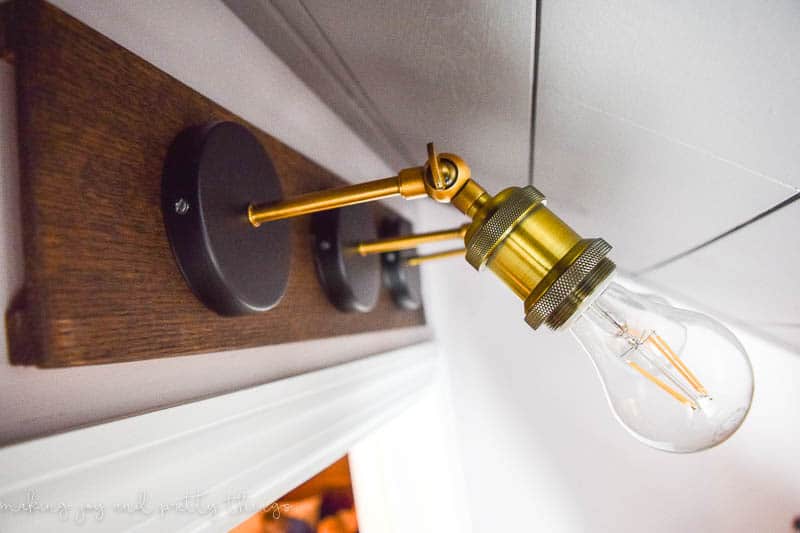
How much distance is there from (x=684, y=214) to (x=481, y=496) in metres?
0.70

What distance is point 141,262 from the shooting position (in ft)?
0.78

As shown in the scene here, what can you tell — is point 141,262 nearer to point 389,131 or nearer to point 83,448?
point 83,448

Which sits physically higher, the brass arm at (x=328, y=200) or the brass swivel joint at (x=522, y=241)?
the brass arm at (x=328, y=200)

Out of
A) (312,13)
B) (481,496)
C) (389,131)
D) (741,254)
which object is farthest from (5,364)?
(481,496)

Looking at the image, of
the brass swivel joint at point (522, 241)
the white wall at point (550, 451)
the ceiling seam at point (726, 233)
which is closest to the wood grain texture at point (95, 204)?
the brass swivel joint at point (522, 241)

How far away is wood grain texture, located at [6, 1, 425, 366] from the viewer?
191 millimetres

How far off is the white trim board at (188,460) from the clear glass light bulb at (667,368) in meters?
0.21

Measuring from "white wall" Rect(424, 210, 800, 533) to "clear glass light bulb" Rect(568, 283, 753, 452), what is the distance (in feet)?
1.99

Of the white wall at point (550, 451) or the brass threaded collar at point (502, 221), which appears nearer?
the brass threaded collar at point (502, 221)

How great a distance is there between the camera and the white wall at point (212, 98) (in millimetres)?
190

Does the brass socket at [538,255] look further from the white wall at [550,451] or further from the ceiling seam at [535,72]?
the white wall at [550,451]

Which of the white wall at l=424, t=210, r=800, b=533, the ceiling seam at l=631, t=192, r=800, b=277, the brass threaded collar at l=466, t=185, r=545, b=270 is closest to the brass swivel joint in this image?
the brass threaded collar at l=466, t=185, r=545, b=270

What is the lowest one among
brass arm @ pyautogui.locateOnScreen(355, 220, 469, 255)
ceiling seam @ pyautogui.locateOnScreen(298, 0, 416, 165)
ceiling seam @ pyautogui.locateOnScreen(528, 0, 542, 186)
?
brass arm @ pyautogui.locateOnScreen(355, 220, 469, 255)

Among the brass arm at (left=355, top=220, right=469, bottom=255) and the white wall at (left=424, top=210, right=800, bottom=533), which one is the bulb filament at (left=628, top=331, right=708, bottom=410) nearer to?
the brass arm at (left=355, top=220, right=469, bottom=255)
